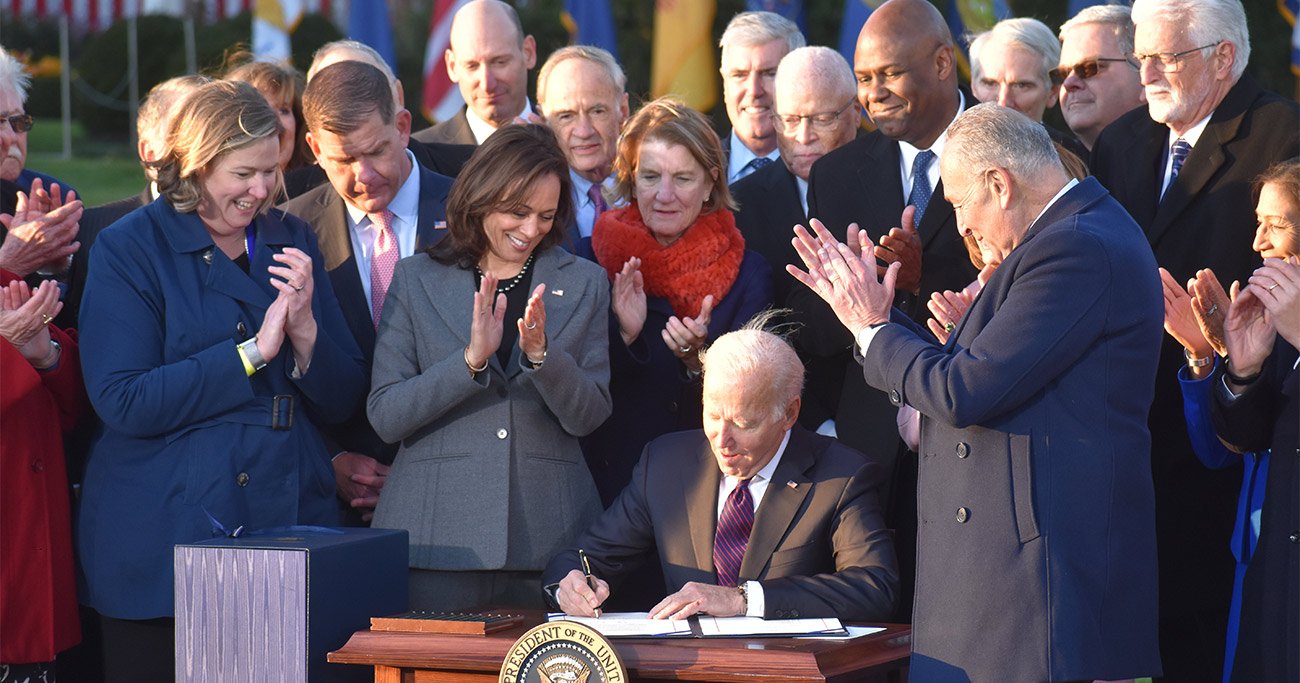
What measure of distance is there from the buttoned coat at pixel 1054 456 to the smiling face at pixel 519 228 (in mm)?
1315

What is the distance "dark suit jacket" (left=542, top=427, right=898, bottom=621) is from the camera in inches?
152

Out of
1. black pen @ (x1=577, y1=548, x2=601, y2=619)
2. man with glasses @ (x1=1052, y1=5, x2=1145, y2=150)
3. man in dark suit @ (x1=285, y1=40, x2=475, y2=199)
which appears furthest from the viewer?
man with glasses @ (x1=1052, y1=5, x2=1145, y2=150)

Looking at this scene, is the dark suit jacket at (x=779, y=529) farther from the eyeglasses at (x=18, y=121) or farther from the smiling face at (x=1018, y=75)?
the smiling face at (x=1018, y=75)

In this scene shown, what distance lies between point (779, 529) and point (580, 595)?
54 centimetres

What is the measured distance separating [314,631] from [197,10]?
1548 centimetres

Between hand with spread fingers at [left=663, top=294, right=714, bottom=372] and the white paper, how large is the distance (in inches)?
41.9

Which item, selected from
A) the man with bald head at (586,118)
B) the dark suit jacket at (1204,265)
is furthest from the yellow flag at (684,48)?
the dark suit jacket at (1204,265)

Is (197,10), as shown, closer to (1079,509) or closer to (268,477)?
(268,477)

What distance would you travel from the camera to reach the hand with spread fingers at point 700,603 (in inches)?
144

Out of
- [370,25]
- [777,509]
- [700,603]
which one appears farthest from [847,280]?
[370,25]

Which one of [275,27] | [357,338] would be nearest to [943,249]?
[357,338]

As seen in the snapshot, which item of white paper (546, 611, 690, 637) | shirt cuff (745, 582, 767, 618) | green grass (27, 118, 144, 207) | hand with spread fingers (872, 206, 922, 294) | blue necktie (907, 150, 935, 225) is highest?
green grass (27, 118, 144, 207)

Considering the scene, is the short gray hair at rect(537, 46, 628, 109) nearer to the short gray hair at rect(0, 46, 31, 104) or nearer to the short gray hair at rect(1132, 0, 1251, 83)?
the short gray hair at rect(0, 46, 31, 104)

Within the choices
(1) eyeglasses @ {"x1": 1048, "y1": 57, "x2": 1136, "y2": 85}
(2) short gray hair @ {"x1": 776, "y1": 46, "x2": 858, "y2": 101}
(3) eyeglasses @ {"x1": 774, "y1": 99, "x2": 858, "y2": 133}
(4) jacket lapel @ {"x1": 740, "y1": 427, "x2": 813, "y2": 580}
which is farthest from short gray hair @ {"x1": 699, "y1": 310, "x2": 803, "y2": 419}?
(1) eyeglasses @ {"x1": 1048, "y1": 57, "x2": 1136, "y2": 85}
